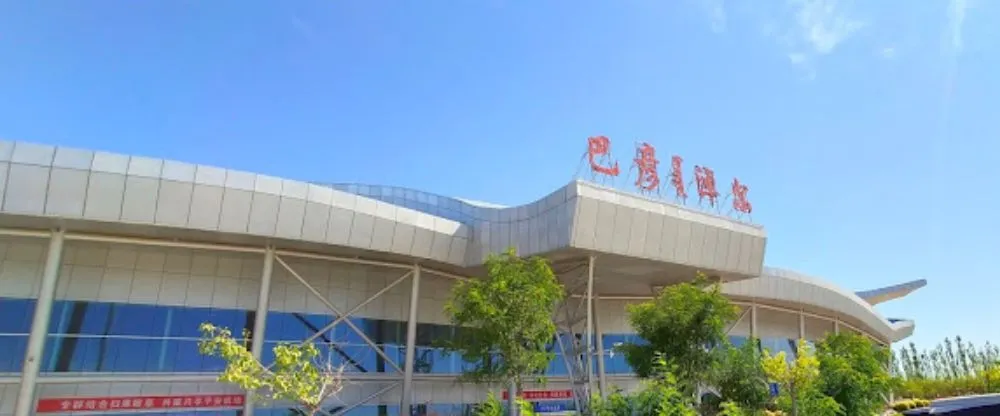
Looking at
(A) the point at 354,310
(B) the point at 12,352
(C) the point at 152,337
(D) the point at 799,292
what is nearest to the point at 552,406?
(A) the point at 354,310

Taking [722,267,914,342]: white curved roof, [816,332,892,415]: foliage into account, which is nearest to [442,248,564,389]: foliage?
[816,332,892,415]: foliage

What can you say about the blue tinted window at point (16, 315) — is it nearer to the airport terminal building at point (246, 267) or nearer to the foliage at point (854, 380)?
the airport terminal building at point (246, 267)

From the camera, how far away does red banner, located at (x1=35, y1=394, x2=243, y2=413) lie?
15773mm

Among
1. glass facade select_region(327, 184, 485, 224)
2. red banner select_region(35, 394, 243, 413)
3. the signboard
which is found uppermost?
glass facade select_region(327, 184, 485, 224)

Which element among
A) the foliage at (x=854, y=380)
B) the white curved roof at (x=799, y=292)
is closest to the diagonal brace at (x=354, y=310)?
the foliage at (x=854, y=380)

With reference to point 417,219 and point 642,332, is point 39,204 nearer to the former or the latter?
point 417,219

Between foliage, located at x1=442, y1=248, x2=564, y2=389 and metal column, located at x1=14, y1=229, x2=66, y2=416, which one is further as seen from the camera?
foliage, located at x1=442, y1=248, x2=564, y2=389

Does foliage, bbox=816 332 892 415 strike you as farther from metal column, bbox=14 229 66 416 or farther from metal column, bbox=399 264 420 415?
metal column, bbox=14 229 66 416

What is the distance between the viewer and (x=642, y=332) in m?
18.0

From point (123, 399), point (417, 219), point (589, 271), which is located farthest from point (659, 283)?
point (123, 399)

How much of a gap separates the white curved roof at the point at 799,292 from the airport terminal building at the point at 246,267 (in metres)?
8.38

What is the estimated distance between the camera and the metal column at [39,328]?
47.5 ft

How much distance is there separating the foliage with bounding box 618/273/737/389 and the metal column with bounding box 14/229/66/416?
15531mm

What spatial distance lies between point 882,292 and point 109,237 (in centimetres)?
5517
